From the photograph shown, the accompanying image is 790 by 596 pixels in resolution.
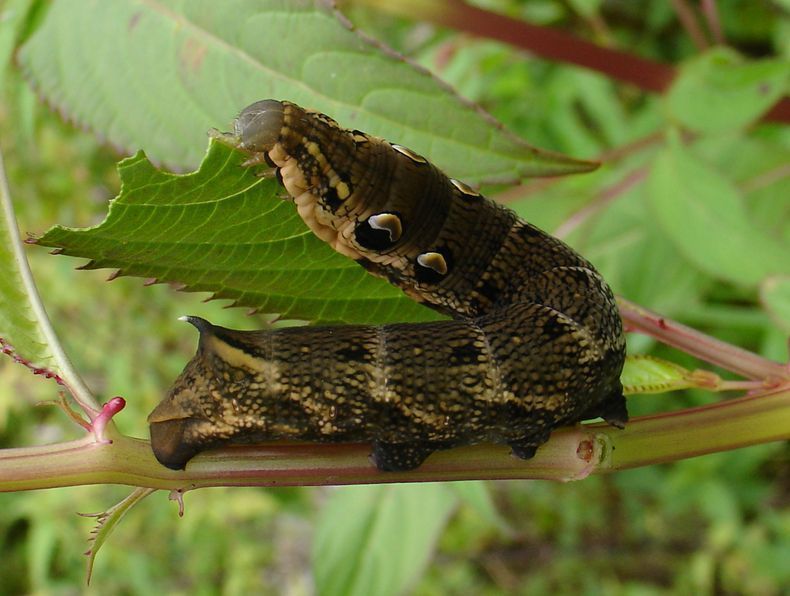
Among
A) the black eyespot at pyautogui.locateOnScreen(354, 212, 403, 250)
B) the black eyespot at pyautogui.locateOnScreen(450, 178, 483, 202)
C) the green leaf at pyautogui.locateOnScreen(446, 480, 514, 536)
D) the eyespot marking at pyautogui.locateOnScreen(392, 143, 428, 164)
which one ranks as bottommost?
the green leaf at pyautogui.locateOnScreen(446, 480, 514, 536)

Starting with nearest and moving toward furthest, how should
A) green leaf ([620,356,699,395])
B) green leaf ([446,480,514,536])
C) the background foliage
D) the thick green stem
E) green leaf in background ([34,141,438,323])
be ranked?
the thick green stem → green leaf in background ([34,141,438,323]) → green leaf ([620,356,699,395]) → the background foliage → green leaf ([446,480,514,536])

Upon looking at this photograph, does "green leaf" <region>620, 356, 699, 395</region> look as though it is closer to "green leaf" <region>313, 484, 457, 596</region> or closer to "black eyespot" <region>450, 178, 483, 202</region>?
"black eyespot" <region>450, 178, 483, 202</region>

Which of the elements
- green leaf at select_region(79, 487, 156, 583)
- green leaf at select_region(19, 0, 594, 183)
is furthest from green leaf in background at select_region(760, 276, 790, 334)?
green leaf at select_region(79, 487, 156, 583)

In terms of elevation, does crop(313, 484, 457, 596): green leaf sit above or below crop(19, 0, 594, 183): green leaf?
below

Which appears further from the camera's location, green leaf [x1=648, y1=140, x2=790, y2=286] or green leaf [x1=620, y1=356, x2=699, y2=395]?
green leaf [x1=648, y1=140, x2=790, y2=286]

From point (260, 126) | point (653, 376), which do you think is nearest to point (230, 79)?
point (260, 126)

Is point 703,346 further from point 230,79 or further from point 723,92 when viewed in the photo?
point 723,92

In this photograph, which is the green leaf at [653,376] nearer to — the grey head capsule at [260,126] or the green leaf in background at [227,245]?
the green leaf in background at [227,245]
